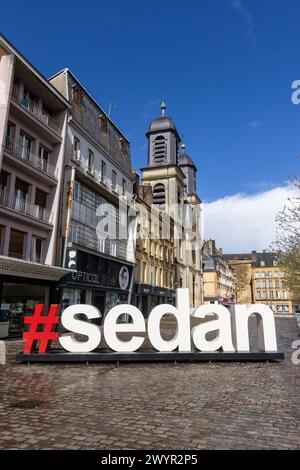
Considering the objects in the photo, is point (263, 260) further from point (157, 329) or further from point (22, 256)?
point (157, 329)

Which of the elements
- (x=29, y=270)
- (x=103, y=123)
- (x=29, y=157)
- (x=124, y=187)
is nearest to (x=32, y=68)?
(x=29, y=157)

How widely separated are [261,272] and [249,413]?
98.5 metres

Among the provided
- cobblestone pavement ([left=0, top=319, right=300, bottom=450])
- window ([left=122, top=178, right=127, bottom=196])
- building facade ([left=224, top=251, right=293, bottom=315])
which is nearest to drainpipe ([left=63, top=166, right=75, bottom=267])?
window ([left=122, top=178, right=127, bottom=196])

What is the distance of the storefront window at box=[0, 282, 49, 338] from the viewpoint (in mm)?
18703

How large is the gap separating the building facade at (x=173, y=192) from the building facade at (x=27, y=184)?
3008 cm

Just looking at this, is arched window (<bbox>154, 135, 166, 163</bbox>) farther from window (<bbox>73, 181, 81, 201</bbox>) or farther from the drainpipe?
the drainpipe

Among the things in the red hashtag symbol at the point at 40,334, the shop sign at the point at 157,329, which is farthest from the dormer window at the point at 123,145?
the red hashtag symbol at the point at 40,334

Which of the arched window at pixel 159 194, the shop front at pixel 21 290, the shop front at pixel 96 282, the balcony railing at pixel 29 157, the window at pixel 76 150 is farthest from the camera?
the arched window at pixel 159 194

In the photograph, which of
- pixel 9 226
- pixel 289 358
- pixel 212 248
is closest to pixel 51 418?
pixel 289 358

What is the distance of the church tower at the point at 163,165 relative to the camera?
185ft

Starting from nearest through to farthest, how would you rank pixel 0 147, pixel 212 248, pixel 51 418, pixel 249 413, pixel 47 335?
pixel 51 418, pixel 249 413, pixel 47 335, pixel 0 147, pixel 212 248

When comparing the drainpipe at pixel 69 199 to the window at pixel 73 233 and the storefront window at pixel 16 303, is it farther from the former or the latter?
the storefront window at pixel 16 303
